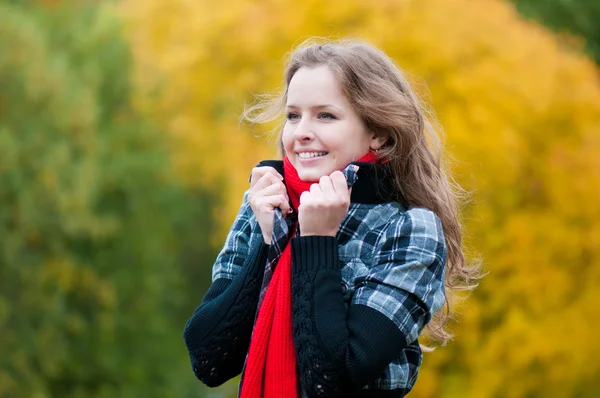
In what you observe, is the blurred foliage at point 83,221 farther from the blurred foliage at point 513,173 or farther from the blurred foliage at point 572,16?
the blurred foliage at point 572,16

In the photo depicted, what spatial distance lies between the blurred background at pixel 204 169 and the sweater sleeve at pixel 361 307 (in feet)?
26.0

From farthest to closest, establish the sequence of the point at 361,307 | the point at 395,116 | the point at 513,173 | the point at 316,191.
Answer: the point at 513,173 < the point at 395,116 < the point at 316,191 < the point at 361,307

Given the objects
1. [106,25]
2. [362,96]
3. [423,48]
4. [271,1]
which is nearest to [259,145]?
[271,1]

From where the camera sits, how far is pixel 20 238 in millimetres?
19062

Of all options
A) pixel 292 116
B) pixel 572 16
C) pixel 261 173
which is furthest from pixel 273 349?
pixel 572 16

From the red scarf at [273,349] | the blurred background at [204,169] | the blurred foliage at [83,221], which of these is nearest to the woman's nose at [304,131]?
the red scarf at [273,349]

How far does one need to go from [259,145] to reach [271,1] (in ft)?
9.68

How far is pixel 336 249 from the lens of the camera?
Result: 2.97 m

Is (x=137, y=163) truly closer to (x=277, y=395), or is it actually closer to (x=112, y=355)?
(x=112, y=355)

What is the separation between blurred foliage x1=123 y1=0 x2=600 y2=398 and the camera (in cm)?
1540

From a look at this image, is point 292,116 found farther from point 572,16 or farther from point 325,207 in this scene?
point 572,16

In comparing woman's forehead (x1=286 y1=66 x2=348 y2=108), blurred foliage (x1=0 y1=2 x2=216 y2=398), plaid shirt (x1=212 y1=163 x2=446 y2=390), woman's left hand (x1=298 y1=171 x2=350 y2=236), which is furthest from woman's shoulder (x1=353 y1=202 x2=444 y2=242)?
blurred foliage (x1=0 y1=2 x2=216 y2=398)

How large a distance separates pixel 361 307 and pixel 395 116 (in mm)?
634

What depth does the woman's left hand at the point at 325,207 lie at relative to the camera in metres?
2.97
